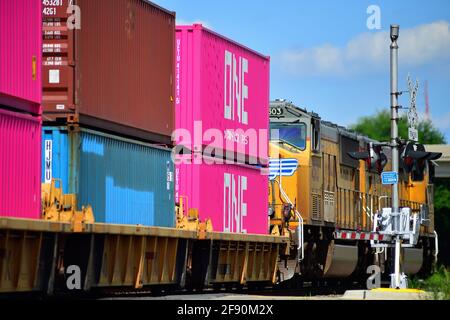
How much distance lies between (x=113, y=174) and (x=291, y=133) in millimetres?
9914

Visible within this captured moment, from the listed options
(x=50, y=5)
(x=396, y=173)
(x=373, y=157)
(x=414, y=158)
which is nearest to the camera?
(x=50, y=5)

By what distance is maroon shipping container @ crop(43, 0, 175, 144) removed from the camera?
16.8m

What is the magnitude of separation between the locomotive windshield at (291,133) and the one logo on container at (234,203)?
364cm

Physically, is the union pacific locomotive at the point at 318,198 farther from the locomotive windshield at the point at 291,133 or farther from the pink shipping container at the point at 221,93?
the pink shipping container at the point at 221,93

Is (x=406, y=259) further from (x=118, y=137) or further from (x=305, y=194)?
(x=118, y=137)

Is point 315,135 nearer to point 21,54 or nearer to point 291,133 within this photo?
point 291,133

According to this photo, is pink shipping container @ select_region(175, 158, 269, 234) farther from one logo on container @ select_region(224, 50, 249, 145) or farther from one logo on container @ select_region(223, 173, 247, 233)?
one logo on container @ select_region(224, 50, 249, 145)

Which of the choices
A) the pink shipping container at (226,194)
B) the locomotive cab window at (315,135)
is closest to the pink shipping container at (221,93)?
the pink shipping container at (226,194)

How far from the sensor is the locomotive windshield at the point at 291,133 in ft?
88.1

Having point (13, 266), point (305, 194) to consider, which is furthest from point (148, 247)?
point (305, 194)

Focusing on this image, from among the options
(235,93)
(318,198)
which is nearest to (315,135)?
(318,198)

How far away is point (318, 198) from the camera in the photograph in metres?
27.2

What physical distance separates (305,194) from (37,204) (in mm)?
12175

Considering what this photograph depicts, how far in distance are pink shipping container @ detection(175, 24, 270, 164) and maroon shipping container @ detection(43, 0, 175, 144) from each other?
2.59ft
